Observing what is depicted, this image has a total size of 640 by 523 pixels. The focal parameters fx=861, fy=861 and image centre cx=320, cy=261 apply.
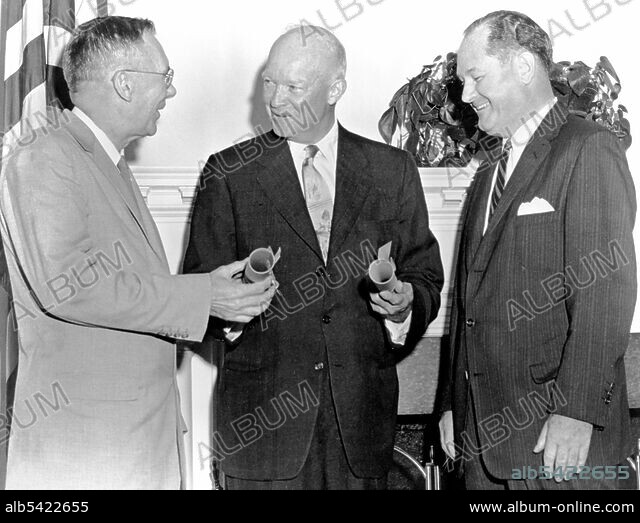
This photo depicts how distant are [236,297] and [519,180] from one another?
2.48ft

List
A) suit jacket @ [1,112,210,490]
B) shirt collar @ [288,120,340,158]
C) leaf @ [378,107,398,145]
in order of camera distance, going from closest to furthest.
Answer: suit jacket @ [1,112,210,490], shirt collar @ [288,120,340,158], leaf @ [378,107,398,145]

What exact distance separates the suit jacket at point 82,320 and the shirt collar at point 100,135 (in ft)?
0.14

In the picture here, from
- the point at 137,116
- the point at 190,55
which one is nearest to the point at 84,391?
the point at 137,116

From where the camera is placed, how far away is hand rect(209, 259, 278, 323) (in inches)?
83.7

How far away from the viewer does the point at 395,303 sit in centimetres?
222

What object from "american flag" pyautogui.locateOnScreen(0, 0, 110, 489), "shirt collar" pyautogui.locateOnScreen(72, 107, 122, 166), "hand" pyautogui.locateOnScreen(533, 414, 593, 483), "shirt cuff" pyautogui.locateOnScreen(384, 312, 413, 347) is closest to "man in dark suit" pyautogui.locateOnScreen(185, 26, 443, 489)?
"shirt cuff" pyautogui.locateOnScreen(384, 312, 413, 347)

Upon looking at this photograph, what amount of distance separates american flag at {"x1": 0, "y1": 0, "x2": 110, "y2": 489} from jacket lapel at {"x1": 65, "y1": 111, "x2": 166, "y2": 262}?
59cm

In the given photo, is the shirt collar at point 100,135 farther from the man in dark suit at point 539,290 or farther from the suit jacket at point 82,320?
the man in dark suit at point 539,290

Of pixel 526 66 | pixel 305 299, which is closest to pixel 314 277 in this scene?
pixel 305 299

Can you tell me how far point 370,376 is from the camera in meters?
2.32

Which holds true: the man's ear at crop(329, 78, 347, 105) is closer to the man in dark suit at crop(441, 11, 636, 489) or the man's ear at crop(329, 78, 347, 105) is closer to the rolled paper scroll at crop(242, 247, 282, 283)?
the man in dark suit at crop(441, 11, 636, 489)

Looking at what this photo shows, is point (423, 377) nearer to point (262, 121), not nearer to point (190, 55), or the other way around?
point (262, 121)

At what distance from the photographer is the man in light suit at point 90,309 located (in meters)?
1.92

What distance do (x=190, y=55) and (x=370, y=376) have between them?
1.47 m
